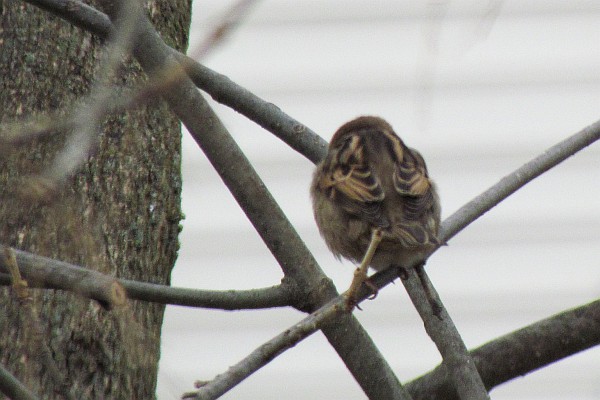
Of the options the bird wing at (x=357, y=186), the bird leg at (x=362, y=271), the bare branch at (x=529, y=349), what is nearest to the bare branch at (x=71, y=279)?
the bird leg at (x=362, y=271)

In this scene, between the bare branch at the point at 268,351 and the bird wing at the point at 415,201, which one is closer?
the bare branch at the point at 268,351

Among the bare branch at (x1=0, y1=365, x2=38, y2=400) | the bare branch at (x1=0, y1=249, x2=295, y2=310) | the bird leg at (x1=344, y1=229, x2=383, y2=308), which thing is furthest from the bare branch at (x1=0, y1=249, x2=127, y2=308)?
the bird leg at (x1=344, y1=229, x2=383, y2=308)

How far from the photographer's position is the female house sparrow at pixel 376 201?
4309mm

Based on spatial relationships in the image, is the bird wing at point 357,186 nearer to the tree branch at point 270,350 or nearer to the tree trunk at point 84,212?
the tree trunk at point 84,212

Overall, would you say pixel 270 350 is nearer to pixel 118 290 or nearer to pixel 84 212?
pixel 118 290

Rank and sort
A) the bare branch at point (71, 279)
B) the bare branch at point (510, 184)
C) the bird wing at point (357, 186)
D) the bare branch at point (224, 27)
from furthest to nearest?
the bird wing at point (357, 186) < the bare branch at point (510, 184) < the bare branch at point (71, 279) < the bare branch at point (224, 27)

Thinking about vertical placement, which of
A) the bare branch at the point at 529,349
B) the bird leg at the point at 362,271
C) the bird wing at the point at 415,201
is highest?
the bird wing at the point at 415,201

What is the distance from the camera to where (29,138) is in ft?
6.95

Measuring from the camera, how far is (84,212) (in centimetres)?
373

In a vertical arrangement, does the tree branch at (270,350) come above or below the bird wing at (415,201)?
below

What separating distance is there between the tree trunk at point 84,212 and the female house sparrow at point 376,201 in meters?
0.88

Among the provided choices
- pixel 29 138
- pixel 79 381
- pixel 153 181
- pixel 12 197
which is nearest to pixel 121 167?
pixel 153 181

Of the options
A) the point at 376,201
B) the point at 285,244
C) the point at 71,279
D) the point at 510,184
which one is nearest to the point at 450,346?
the point at 510,184

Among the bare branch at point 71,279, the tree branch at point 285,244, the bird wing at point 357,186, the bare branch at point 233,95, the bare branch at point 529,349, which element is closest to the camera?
the bare branch at point 71,279
